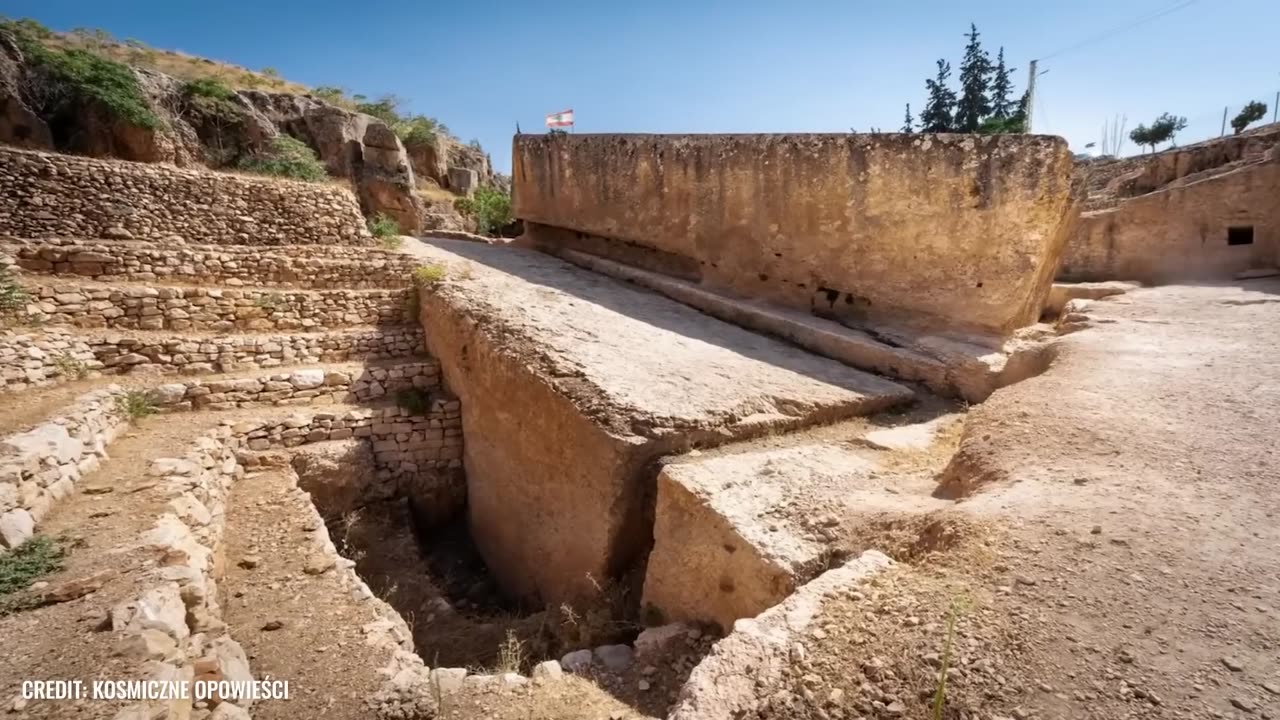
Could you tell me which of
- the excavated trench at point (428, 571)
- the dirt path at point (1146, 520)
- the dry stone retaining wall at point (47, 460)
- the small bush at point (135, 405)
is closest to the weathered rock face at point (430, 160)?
the small bush at point (135, 405)

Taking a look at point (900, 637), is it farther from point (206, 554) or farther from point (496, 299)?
point (496, 299)

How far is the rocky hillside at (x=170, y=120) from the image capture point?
9.54 meters

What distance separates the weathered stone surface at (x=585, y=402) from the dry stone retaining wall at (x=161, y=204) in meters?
3.31

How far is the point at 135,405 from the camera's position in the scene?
5074mm

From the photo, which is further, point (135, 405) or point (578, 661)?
Answer: point (135, 405)

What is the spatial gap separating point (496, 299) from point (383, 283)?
7.52 ft

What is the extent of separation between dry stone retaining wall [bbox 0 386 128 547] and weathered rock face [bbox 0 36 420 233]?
27.0 ft

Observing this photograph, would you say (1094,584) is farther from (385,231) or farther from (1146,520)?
(385,231)

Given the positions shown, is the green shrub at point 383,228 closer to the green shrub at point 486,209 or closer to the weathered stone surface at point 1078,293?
the green shrub at point 486,209

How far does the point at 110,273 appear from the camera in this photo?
6.29 meters

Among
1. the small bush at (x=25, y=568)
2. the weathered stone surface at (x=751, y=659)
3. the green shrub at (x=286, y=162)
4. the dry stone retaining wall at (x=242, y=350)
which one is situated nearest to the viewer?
the weathered stone surface at (x=751, y=659)

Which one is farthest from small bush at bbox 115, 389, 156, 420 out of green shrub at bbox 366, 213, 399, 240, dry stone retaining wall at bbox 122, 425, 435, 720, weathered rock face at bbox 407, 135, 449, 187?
weathered rock face at bbox 407, 135, 449, 187

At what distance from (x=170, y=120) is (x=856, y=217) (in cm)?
1256

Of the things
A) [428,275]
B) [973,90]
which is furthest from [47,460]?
[973,90]
